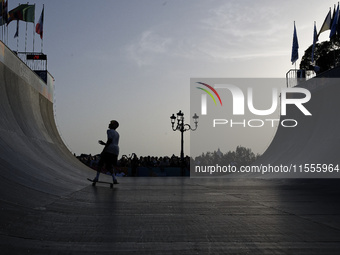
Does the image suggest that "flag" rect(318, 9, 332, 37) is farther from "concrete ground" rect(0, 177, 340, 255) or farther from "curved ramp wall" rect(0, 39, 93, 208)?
"concrete ground" rect(0, 177, 340, 255)

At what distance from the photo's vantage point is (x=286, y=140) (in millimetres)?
28000

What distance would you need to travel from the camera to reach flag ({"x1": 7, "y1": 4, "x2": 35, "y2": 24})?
101 feet

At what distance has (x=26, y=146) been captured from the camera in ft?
39.5

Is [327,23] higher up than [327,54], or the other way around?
[327,54]

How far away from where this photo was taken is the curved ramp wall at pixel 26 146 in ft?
22.2

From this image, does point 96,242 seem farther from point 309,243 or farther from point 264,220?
point 264,220

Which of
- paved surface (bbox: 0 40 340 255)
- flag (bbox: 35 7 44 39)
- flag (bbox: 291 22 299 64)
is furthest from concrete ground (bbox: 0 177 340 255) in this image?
flag (bbox: 35 7 44 39)

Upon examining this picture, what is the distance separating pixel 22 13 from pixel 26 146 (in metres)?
21.1

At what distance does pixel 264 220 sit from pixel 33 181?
414 cm

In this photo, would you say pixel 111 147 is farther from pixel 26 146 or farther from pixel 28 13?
pixel 28 13

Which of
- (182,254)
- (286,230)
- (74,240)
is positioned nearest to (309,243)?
(286,230)

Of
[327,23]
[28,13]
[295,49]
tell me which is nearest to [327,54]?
[295,49]

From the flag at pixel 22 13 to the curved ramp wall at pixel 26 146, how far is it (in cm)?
925

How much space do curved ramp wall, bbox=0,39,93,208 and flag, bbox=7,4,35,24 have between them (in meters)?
9.25
